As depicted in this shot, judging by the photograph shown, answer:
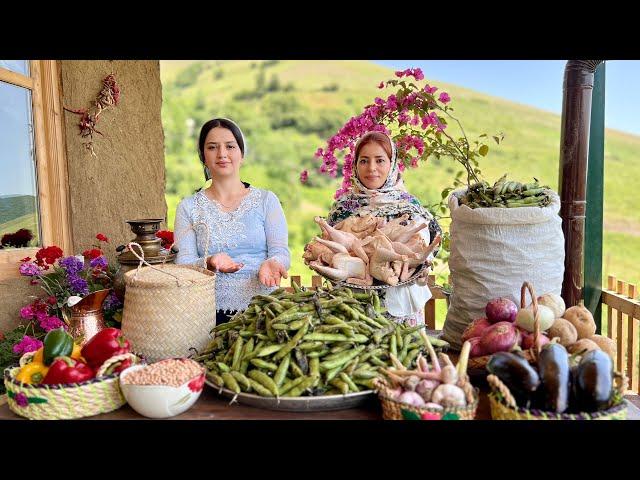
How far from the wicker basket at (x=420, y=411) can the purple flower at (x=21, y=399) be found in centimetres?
138

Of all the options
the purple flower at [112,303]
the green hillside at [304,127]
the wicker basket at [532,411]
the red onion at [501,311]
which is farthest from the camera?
the green hillside at [304,127]

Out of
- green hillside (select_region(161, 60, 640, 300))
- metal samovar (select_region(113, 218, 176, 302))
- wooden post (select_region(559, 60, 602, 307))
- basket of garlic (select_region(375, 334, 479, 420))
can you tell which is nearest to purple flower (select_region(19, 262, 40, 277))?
metal samovar (select_region(113, 218, 176, 302))

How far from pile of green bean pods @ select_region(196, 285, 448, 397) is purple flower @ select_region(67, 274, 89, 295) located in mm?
1534

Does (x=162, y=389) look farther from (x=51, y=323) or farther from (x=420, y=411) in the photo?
(x=51, y=323)

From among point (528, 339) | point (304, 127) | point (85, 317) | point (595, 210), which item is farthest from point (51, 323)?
point (304, 127)

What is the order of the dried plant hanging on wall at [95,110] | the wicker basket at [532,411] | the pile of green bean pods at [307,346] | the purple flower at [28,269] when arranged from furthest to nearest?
the dried plant hanging on wall at [95,110] → the purple flower at [28,269] → the pile of green bean pods at [307,346] → the wicker basket at [532,411]

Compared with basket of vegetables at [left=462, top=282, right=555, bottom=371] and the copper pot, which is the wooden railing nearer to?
basket of vegetables at [left=462, top=282, right=555, bottom=371]

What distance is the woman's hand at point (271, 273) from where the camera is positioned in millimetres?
2996

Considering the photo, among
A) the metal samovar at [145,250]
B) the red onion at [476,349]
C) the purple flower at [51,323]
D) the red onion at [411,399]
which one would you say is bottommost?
the purple flower at [51,323]

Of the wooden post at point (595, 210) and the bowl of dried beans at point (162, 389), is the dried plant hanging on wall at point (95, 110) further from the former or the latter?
the wooden post at point (595, 210)

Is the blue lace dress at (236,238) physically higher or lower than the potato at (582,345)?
higher

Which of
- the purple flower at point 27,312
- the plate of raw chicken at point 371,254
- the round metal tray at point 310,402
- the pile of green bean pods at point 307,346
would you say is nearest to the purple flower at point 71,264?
the purple flower at point 27,312

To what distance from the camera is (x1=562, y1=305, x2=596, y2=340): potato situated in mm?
2340

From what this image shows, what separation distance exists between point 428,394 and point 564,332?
0.80 meters
